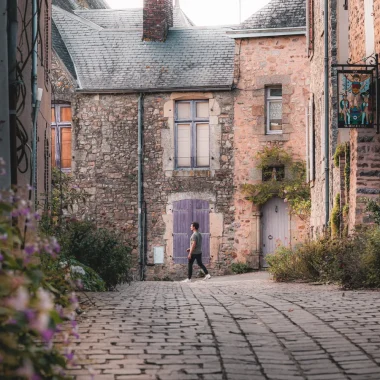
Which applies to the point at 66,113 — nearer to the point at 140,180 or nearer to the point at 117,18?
the point at 140,180

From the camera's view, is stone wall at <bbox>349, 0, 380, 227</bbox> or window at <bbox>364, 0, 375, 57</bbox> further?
window at <bbox>364, 0, 375, 57</bbox>

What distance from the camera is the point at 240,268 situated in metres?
23.4

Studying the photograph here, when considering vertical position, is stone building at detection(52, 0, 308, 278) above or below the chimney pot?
below

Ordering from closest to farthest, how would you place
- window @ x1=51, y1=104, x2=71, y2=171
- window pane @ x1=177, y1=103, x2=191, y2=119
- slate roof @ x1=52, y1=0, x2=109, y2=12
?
window pane @ x1=177, y1=103, x2=191, y2=119
window @ x1=51, y1=104, x2=71, y2=171
slate roof @ x1=52, y1=0, x2=109, y2=12

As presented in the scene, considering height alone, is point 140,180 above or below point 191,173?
below

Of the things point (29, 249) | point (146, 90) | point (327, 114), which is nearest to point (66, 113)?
point (146, 90)

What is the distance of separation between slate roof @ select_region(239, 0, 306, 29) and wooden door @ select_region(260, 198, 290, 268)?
16.6 feet

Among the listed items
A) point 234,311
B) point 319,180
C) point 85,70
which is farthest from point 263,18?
point 234,311

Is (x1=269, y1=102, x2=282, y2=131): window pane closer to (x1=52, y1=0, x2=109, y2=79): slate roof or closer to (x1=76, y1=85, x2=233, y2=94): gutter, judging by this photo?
(x1=76, y1=85, x2=233, y2=94): gutter

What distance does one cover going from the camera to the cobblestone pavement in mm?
5004

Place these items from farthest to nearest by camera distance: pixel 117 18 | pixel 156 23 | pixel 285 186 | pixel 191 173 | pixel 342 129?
pixel 117 18 < pixel 156 23 < pixel 191 173 < pixel 285 186 < pixel 342 129

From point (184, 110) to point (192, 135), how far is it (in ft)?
2.61

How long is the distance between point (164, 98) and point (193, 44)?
104 inches

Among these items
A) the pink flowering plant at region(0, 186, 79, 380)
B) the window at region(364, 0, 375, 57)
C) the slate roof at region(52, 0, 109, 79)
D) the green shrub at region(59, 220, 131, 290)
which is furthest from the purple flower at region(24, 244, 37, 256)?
the slate roof at region(52, 0, 109, 79)
